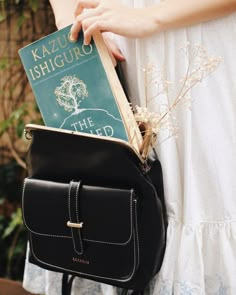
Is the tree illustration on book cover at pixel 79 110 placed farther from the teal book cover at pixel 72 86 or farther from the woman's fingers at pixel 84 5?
the woman's fingers at pixel 84 5

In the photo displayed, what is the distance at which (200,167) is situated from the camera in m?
0.84

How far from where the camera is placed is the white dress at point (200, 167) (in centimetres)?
82

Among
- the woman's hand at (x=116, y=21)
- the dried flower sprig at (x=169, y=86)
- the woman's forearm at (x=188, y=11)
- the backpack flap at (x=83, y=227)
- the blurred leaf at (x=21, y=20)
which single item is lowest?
the backpack flap at (x=83, y=227)

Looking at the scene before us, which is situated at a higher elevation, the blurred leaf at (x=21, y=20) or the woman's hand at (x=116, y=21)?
the blurred leaf at (x=21, y=20)

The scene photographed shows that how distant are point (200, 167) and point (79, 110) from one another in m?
0.24

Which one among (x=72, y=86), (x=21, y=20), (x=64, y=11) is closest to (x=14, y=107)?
(x=21, y=20)

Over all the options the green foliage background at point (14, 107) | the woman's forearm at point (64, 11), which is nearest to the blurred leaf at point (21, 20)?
the green foliage background at point (14, 107)

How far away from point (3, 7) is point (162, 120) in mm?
1189

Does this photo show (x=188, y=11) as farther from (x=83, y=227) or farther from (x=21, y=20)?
(x=21, y=20)

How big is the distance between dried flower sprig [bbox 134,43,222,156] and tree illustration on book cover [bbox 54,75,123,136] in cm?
6

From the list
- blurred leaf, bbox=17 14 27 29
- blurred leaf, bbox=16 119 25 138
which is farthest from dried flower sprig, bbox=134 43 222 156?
blurred leaf, bbox=17 14 27 29

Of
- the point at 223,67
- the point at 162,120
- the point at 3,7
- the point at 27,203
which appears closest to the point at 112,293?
the point at 27,203

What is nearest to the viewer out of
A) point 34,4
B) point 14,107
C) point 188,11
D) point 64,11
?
point 188,11

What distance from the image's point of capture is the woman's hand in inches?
31.9
